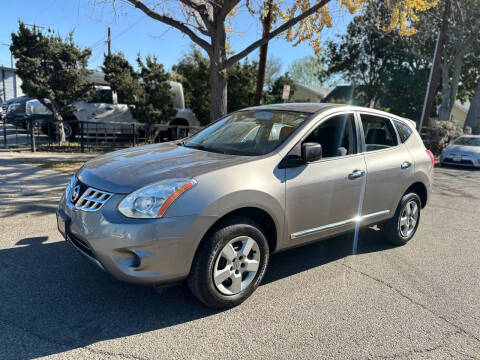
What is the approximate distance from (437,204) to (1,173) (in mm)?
8585

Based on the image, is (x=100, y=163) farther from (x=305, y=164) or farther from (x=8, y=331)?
(x=305, y=164)

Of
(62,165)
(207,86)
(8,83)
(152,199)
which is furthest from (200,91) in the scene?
(8,83)

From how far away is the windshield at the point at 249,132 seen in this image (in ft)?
12.4

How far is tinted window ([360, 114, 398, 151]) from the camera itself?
4.43 metres

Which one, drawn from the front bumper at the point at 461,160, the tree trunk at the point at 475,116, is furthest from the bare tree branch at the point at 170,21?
the tree trunk at the point at 475,116

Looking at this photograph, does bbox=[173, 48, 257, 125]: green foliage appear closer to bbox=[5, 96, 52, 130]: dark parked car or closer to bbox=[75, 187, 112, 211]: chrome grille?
bbox=[5, 96, 52, 130]: dark parked car

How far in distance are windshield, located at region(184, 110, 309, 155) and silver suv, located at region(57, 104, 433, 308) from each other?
15 millimetres

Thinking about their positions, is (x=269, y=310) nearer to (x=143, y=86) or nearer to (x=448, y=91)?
(x=143, y=86)

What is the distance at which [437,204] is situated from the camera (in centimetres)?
773

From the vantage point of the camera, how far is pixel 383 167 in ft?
14.2

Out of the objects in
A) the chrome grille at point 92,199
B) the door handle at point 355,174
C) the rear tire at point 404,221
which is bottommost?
A: the rear tire at point 404,221

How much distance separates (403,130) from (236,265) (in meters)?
3.10

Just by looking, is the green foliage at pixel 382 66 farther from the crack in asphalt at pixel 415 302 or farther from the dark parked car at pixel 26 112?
the crack in asphalt at pixel 415 302

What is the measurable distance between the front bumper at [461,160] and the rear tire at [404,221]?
10.6 metres
